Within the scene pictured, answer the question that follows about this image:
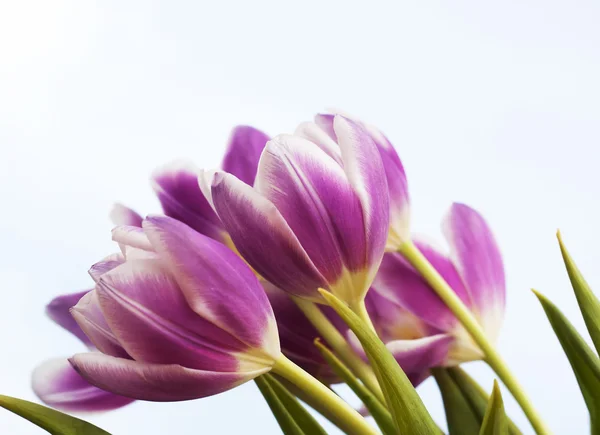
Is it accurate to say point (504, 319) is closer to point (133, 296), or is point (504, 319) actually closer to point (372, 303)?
point (372, 303)

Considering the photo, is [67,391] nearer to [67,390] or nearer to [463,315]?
[67,390]

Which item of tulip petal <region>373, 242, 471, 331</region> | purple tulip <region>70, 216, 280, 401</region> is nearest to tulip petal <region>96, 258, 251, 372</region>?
purple tulip <region>70, 216, 280, 401</region>

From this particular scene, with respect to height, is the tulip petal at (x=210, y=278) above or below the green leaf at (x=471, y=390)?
above

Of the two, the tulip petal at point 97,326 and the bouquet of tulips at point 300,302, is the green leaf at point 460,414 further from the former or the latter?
the tulip petal at point 97,326

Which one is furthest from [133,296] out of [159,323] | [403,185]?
[403,185]

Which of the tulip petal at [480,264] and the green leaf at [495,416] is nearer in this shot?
the green leaf at [495,416]

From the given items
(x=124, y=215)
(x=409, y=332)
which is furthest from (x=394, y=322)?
(x=124, y=215)

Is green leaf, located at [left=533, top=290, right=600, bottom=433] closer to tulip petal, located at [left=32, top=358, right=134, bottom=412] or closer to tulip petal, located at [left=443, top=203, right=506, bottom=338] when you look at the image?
tulip petal, located at [left=443, top=203, right=506, bottom=338]

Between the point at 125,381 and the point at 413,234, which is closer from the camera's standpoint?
the point at 125,381

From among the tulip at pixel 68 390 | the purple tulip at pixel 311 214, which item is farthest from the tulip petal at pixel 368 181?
the tulip at pixel 68 390
